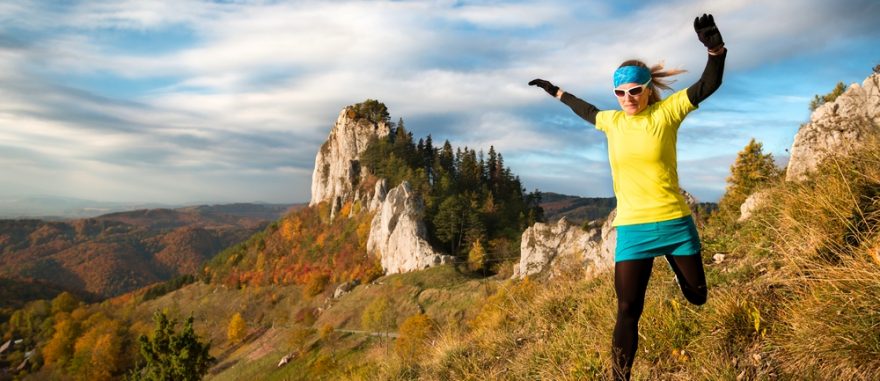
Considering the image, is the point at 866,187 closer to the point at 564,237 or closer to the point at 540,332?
the point at 540,332

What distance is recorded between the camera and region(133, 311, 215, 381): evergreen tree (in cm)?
3756

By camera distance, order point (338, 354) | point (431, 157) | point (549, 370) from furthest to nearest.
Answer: point (431, 157), point (338, 354), point (549, 370)

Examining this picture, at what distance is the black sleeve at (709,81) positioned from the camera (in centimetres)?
301

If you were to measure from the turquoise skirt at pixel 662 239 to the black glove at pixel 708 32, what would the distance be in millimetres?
1239

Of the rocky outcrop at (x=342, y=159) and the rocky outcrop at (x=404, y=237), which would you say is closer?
the rocky outcrop at (x=404, y=237)

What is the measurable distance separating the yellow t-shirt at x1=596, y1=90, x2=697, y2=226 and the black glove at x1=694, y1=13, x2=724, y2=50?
39cm

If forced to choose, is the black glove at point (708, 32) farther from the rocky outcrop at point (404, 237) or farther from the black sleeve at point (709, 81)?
the rocky outcrop at point (404, 237)

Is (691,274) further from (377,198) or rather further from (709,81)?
(377,198)

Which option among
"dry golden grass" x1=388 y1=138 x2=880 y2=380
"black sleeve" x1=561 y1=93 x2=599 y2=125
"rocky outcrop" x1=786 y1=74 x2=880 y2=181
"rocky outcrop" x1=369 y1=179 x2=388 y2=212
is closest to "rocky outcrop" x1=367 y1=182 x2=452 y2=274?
"rocky outcrop" x1=369 y1=179 x2=388 y2=212

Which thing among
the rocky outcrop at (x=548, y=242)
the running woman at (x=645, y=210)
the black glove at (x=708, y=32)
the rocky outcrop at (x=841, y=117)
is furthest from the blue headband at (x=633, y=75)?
the rocky outcrop at (x=548, y=242)

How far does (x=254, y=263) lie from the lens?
111688 mm

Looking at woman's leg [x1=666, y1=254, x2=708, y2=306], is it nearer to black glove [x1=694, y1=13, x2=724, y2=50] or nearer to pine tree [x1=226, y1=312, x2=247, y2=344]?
black glove [x1=694, y1=13, x2=724, y2=50]

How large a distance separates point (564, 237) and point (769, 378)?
5165 centimetres

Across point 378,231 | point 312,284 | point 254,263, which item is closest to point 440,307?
point 378,231
